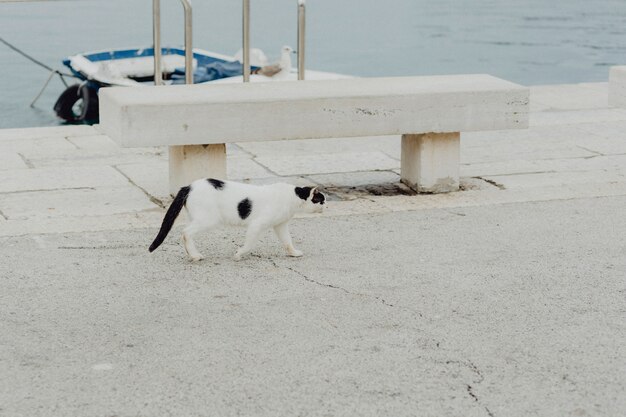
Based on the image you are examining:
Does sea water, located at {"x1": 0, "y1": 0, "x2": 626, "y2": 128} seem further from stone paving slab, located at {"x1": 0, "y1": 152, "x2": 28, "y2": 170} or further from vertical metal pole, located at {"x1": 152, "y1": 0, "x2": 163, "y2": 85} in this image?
vertical metal pole, located at {"x1": 152, "y1": 0, "x2": 163, "y2": 85}

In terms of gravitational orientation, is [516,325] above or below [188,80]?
below

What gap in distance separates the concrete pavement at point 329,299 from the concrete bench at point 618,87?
0.54 m

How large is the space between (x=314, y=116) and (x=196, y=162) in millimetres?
753

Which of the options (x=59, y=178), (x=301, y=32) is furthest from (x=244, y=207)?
(x=301, y=32)

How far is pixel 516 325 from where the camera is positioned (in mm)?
4594

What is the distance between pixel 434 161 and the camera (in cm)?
694

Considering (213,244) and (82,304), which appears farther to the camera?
(213,244)

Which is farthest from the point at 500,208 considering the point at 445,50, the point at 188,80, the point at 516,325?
the point at 445,50

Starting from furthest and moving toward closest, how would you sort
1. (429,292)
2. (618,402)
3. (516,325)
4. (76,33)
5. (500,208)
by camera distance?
(76,33)
(500,208)
(429,292)
(516,325)
(618,402)

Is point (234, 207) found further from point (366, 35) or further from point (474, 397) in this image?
point (366, 35)

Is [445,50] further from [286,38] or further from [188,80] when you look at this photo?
[188,80]

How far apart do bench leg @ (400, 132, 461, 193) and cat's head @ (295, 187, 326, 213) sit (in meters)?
1.55

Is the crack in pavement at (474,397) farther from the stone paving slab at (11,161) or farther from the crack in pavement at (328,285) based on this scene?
the stone paving slab at (11,161)

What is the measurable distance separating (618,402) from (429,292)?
1.34 meters
